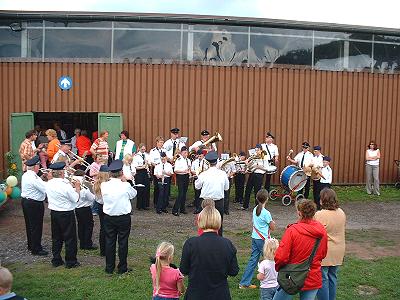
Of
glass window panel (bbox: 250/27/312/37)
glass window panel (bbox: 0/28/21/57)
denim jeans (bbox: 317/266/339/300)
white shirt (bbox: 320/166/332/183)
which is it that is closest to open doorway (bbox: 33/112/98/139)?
glass window panel (bbox: 0/28/21/57)

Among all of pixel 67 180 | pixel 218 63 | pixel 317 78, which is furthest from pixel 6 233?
pixel 317 78

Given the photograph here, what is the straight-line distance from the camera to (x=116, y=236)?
8.23 m

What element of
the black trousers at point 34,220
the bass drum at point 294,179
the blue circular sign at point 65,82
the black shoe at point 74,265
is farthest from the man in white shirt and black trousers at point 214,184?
the blue circular sign at point 65,82

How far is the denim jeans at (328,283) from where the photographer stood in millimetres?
6500

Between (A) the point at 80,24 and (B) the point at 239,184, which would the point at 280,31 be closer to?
(B) the point at 239,184

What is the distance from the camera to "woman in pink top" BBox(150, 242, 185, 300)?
17.9 ft

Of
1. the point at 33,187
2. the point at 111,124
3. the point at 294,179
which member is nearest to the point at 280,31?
the point at 294,179

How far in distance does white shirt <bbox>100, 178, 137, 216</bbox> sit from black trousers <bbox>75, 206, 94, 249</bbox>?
1.53 metres

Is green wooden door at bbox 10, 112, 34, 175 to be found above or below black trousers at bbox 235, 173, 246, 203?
above

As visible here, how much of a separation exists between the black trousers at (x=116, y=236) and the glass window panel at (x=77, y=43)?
31.0ft

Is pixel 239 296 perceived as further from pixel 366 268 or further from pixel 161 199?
pixel 161 199

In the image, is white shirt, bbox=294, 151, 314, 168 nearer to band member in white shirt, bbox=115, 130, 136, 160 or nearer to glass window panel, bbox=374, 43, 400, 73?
band member in white shirt, bbox=115, 130, 136, 160

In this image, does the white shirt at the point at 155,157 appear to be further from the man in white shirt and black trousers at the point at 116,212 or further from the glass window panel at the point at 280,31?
the glass window panel at the point at 280,31

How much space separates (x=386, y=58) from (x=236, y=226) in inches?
379
